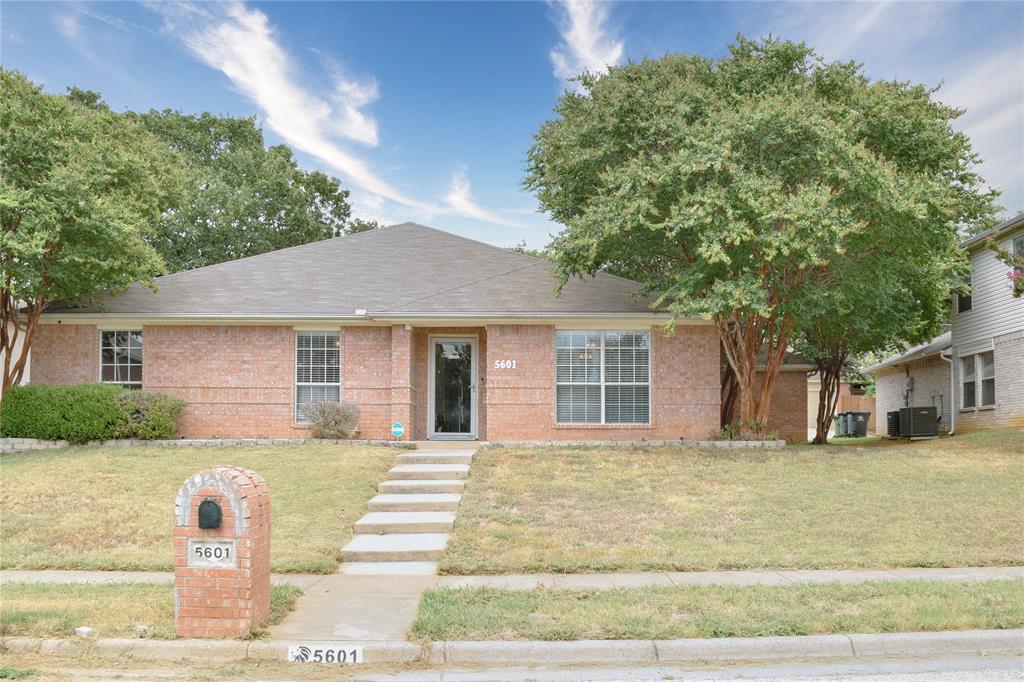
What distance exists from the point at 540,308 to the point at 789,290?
200 inches

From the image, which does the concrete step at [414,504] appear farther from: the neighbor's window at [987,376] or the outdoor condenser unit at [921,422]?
the neighbor's window at [987,376]

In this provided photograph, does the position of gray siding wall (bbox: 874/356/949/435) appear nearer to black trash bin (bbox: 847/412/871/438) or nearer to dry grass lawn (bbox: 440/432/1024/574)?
black trash bin (bbox: 847/412/871/438)

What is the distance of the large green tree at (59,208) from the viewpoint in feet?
53.9

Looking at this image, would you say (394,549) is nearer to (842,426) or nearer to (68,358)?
(68,358)

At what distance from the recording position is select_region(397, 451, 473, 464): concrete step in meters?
15.4

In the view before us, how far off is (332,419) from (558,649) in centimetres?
1204

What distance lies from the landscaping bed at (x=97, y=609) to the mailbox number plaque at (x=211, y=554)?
0.58 m

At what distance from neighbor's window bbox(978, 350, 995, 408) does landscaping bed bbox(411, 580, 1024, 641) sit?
16.5 meters

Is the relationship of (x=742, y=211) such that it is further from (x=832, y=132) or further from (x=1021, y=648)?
(x=1021, y=648)

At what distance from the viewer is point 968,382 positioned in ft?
79.5

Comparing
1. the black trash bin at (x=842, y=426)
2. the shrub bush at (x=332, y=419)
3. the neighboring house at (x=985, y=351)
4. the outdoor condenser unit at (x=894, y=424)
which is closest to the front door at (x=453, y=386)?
the shrub bush at (x=332, y=419)

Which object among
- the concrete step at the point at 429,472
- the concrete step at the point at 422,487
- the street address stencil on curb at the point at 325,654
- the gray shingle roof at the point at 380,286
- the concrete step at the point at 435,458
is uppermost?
the gray shingle roof at the point at 380,286

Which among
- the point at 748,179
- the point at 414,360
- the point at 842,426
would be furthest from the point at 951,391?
the point at 414,360

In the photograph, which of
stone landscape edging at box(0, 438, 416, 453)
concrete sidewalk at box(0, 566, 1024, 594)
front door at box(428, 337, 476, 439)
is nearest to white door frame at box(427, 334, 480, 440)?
front door at box(428, 337, 476, 439)
